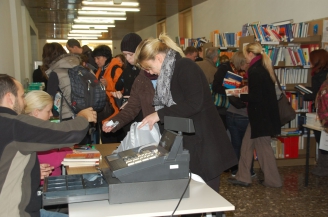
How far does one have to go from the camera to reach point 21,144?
5.35 feet

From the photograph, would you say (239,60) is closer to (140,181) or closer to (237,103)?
(237,103)

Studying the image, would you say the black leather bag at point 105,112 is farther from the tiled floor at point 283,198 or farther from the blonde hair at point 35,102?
the blonde hair at point 35,102

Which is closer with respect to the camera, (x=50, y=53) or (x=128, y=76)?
(x=50, y=53)

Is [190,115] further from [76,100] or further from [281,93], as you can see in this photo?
[281,93]

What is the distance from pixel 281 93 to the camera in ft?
14.3

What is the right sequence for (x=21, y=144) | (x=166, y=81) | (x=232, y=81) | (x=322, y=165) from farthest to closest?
(x=322, y=165), (x=232, y=81), (x=166, y=81), (x=21, y=144)

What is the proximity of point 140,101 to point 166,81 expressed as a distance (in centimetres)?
59

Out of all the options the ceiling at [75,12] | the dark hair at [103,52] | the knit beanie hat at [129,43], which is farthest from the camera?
the ceiling at [75,12]

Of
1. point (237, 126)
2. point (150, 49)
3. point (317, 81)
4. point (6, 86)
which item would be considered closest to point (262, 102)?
point (237, 126)

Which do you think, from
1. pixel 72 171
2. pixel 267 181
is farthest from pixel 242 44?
pixel 72 171

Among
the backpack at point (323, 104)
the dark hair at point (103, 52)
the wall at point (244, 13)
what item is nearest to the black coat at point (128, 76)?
the dark hair at point (103, 52)

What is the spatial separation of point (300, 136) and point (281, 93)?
1397mm

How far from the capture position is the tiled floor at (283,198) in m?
3.65

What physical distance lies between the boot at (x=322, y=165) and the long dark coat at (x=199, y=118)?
2981 mm
